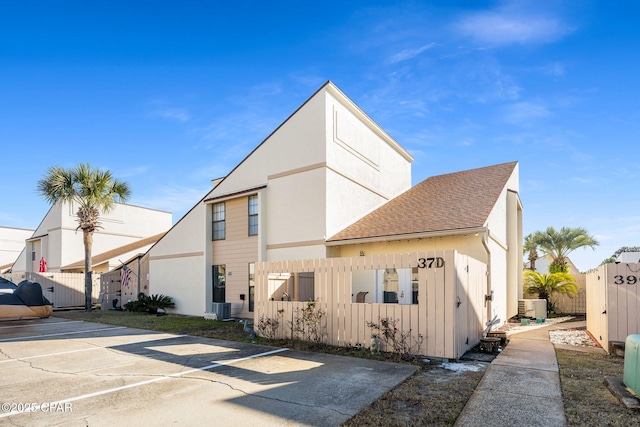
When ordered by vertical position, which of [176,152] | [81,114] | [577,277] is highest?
[81,114]

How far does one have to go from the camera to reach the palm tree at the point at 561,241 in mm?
26094

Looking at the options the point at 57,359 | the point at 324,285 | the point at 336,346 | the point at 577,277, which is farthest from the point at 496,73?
the point at 57,359

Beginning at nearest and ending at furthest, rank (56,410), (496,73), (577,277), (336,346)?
1. (56,410)
2. (336,346)
3. (496,73)
4. (577,277)

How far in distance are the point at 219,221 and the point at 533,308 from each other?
14807 mm

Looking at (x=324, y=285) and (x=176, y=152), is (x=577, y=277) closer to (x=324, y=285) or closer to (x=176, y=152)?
(x=324, y=285)

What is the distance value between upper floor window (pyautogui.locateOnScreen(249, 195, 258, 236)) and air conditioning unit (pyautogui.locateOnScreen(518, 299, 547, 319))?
40.4ft

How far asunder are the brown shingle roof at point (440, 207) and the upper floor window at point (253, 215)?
426cm

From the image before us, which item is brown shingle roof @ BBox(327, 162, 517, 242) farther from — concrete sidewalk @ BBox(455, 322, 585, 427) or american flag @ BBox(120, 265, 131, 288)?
american flag @ BBox(120, 265, 131, 288)

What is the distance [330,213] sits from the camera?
14734mm

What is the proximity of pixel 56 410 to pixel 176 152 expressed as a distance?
46.0ft

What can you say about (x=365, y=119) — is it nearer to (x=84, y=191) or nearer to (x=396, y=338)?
(x=396, y=338)

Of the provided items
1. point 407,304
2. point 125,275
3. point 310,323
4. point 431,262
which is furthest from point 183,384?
point 125,275

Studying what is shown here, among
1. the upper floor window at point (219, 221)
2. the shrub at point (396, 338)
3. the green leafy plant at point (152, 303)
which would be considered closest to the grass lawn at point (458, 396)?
the shrub at point (396, 338)

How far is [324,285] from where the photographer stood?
10.2 m
